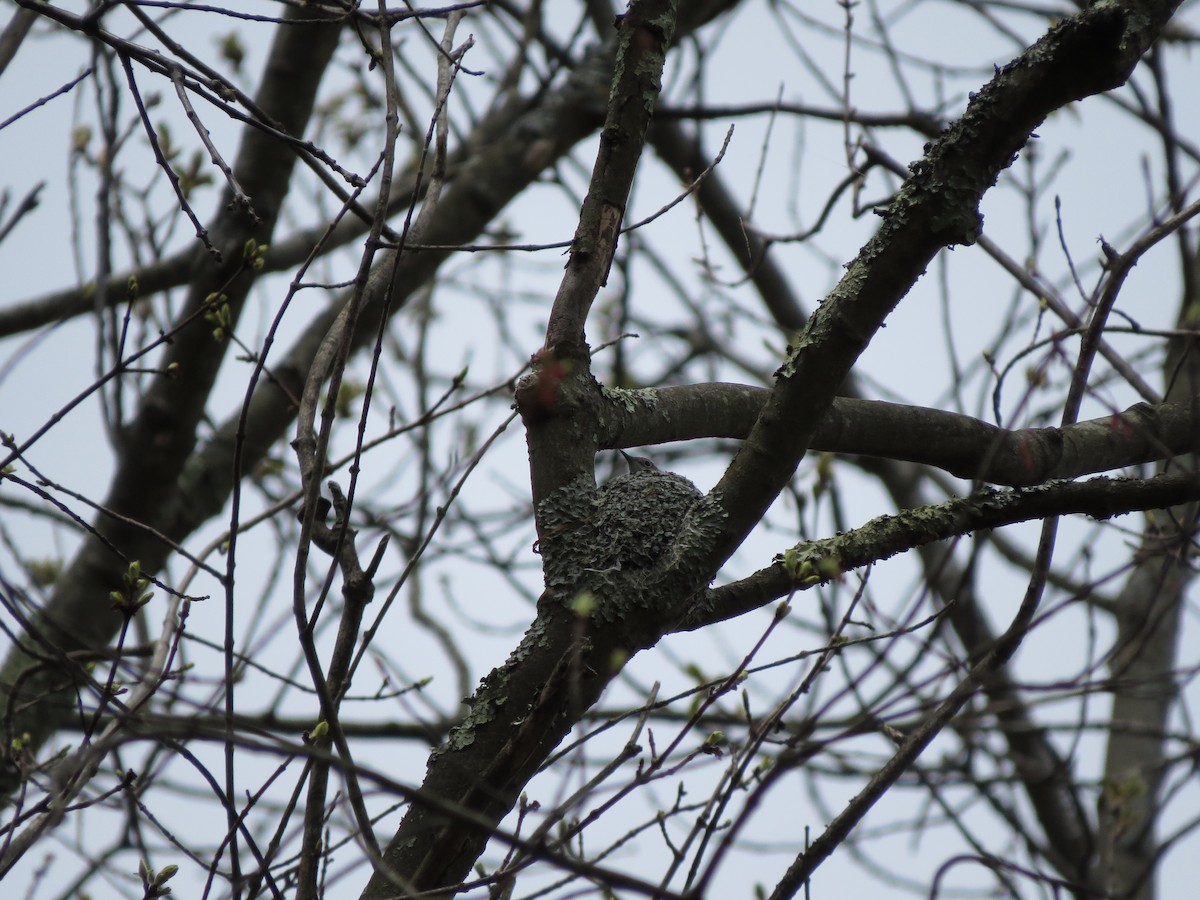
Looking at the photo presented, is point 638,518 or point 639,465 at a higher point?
point 639,465

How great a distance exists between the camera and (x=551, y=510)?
152 centimetres

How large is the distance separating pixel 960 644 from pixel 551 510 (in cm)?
336

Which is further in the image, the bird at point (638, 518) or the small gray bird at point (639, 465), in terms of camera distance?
the small gray bird at point (639, 465)

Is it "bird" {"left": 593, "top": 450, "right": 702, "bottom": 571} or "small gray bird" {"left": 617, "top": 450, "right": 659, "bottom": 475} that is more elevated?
"small gray bird" {"left": 617, "top": 450, "right": 659, "bottom": 475}

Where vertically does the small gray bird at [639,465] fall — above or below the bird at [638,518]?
above

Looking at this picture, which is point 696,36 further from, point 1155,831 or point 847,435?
point 1155,831

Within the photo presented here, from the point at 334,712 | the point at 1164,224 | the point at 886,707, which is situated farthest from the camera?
the point at 1164,224

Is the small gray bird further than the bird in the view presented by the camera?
Yes

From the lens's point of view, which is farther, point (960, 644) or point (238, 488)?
point (960, 644)

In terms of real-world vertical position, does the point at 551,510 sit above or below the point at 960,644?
below

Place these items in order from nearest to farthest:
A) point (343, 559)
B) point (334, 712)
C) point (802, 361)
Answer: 1. point (334, 712)
2. point (802, 361)
3. point (343, 559)

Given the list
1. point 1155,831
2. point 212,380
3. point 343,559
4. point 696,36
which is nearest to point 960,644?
point 1155,831

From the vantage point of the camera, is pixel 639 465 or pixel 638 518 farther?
pixel 639 465

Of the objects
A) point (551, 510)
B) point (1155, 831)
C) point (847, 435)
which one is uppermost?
point (1155, 831)
